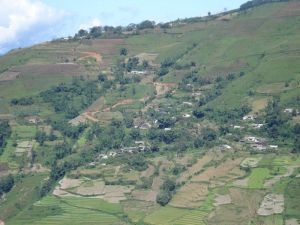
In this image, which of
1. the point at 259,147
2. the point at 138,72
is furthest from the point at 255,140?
the point at 138,72

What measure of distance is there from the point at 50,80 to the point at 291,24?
3649 centimetres

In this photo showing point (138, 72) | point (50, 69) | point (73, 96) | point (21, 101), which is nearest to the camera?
point (21, 101)

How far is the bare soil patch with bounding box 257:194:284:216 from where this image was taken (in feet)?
169

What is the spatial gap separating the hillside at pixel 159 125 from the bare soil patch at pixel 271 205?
0.15 meters

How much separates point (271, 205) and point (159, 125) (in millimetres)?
26201

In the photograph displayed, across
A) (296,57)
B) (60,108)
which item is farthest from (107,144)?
(296,57)

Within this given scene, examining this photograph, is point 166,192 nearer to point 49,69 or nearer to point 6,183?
point 6,183

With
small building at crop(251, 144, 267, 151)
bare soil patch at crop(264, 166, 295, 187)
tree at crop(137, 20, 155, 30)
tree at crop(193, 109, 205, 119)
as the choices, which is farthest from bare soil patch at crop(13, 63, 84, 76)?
bare soil patch at crop(264, 166, 295, 187)

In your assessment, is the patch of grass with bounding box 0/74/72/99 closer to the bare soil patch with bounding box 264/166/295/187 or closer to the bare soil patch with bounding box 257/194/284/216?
the bare soil patch with bounding box 264/166/295/187

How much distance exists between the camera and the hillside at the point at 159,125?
56375 mm

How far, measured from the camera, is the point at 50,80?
91750mm

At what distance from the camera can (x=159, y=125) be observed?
76625 mm

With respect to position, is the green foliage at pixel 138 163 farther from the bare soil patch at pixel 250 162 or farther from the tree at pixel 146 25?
the tree at pixel 146 25

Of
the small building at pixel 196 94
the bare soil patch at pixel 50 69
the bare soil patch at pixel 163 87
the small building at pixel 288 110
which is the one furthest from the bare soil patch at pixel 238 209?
the bare soil patch at pixel 50 69
